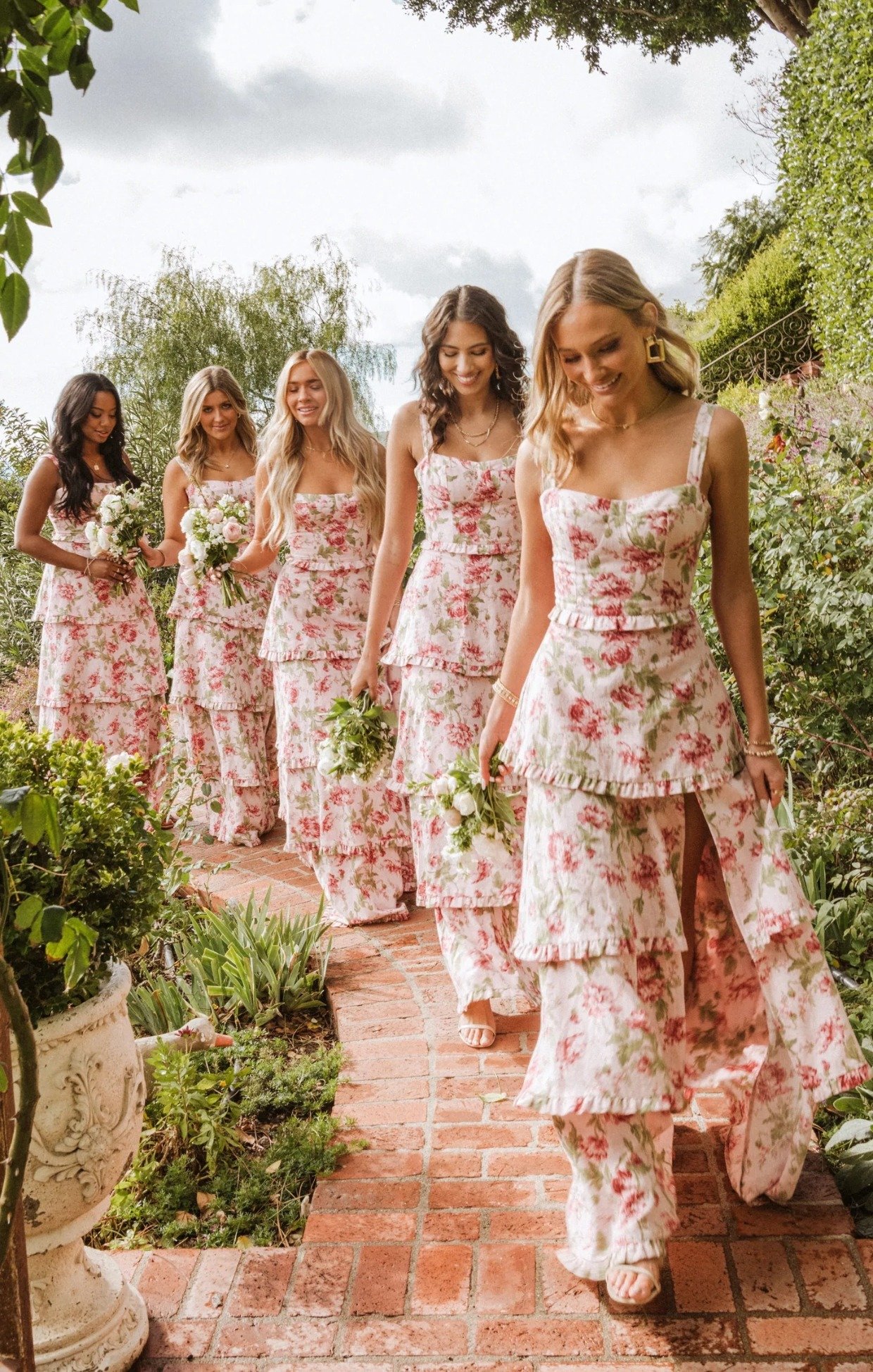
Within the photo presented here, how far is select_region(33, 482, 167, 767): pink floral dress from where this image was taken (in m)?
6.31

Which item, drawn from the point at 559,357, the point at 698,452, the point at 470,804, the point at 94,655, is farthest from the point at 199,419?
the point at 698,452

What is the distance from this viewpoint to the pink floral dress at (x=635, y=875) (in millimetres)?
2428

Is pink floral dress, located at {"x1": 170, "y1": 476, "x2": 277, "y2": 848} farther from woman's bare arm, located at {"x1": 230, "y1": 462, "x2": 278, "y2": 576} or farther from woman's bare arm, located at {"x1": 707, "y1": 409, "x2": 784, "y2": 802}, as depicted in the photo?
woman's bare arm, located at {"x1": 707, "y1": 409, "x2": 784, "y2": 802}

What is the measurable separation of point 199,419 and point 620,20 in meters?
15.6

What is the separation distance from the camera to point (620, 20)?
18.2m

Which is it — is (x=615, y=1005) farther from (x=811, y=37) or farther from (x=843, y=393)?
(x=811, y=37)

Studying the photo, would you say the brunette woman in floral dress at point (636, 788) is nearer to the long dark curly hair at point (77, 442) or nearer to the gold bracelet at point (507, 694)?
the gold bracelet at point (507, 694)

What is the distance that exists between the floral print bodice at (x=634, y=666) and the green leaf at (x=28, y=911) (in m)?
1.23

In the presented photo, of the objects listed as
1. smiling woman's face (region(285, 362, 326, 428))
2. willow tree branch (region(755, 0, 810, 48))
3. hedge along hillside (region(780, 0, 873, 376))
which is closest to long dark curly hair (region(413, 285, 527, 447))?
smiling woman's face (region(285, 362, 326, 428))

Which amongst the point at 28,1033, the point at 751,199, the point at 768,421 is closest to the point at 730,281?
the point at 751,199

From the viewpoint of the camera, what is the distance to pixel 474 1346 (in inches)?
92.0

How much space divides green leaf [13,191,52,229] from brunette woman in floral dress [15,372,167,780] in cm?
504

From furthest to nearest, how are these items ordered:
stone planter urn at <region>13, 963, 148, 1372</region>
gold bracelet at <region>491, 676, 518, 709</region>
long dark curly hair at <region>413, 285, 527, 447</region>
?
long dark curly hair at <region>413, 285, 527, 447</region> < gold bracelet at <region>491, 676, 518, 709</region> < stone planter urn at <region>13, 963, 148, 1372</region>

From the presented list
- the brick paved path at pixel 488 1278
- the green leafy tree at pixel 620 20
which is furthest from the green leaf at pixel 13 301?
the green leafy tree at pixel 620 20
